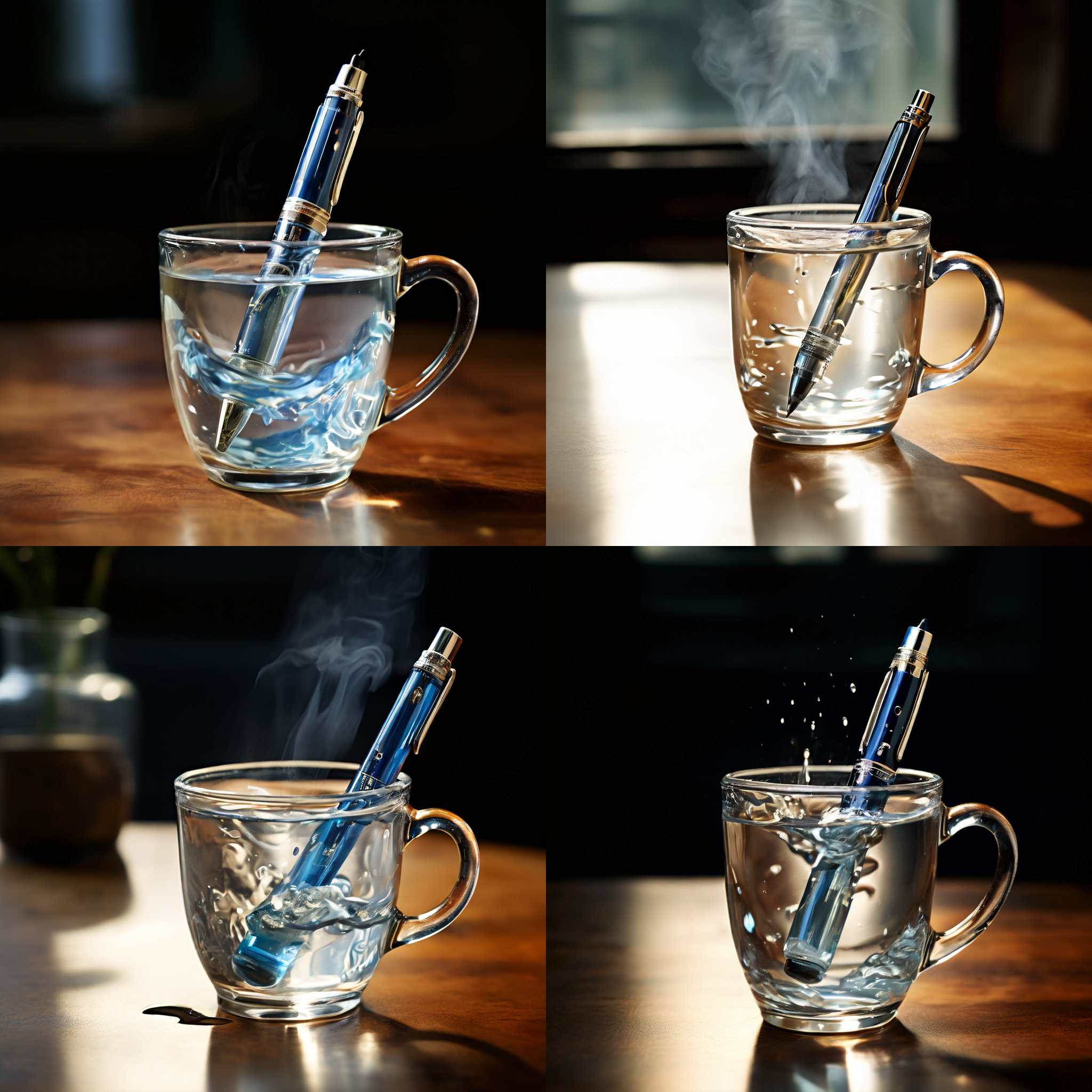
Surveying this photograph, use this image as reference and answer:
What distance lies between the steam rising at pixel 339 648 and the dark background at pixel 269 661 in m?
0.01

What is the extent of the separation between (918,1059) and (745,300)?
27cm

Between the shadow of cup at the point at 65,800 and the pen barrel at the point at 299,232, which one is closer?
the pen barrel at the point at 299,232

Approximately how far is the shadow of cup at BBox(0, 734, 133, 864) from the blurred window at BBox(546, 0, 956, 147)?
20.6 inches

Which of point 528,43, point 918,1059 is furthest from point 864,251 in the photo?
point 528,43

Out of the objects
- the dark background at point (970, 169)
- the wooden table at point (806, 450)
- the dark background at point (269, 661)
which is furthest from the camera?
the dark background at point (970, 169)

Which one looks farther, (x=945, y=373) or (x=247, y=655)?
(x=247, y=655)

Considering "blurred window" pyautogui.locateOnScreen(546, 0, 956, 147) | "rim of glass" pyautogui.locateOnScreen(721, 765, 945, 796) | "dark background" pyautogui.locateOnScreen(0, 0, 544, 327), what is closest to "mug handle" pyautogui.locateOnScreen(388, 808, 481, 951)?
"rim of glass" pyautogui.locateOnScreen(721, 765, 945, 796)

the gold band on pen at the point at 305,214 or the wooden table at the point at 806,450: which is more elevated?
the gold band on pen at the point at 305,214

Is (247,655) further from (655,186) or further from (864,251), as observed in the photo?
(864,251)

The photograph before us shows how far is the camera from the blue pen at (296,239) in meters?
0.49

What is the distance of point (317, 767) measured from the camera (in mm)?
614

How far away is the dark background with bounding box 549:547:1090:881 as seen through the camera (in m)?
0.88

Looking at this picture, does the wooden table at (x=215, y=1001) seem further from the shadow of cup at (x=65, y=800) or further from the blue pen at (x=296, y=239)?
the blue pen at (x=296, y=239)

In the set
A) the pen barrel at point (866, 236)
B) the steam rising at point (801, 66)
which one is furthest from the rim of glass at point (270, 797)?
the steam rising at point (801, 66)
